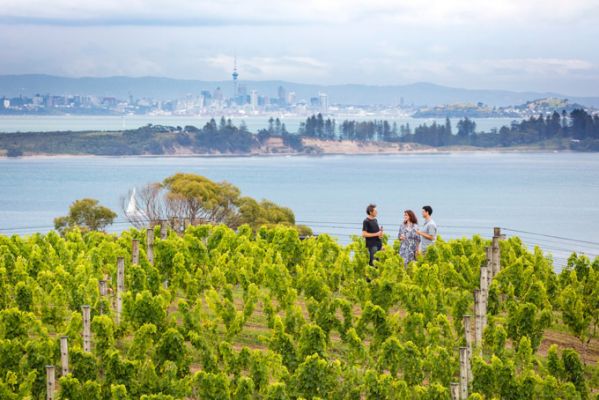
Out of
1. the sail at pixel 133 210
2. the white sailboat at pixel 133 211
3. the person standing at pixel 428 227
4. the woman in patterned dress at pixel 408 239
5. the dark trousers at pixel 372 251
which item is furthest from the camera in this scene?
the sail at pixel 133 210

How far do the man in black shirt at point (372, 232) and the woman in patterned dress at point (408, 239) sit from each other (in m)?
0.39

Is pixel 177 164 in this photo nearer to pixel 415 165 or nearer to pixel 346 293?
pixel 415 165

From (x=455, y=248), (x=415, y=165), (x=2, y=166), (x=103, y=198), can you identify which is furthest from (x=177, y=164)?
(x=455, y=248)

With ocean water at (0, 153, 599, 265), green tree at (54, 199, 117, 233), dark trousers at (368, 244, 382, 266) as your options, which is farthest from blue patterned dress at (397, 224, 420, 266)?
ocean water at (0, 153, 599, 265)

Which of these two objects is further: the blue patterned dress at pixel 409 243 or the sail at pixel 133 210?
the sail at pixel 133 210

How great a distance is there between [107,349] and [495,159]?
19055 cm

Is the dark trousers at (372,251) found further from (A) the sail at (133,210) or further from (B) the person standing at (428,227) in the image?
(A) the sail at (133,210)

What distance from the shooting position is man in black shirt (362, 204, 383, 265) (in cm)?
1700

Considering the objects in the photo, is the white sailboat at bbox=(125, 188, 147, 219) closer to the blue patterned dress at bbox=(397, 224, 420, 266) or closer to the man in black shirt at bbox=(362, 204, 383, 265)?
the man in black shirt at bbox=(362, 204, 383, 265)

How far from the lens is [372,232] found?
1742cm

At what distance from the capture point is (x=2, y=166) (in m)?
173

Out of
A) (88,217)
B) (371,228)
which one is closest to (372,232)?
(371,228)

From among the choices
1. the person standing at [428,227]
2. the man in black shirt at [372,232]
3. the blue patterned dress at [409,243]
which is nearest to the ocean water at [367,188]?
the man in black shirt at [372,232]

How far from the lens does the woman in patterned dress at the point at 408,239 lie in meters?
17.0
